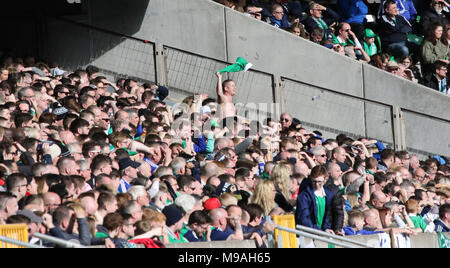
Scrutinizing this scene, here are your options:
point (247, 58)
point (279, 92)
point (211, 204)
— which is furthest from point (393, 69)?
point (211, 204)

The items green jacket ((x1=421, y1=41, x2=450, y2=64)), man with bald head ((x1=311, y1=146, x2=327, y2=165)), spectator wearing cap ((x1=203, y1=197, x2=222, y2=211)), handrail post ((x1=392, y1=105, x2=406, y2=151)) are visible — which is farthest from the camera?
green jacket ((x1=421, y1=41, x2=450, y2=64))

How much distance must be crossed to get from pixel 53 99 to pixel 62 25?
4.20 m

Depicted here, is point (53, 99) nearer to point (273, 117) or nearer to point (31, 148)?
point (31, 148)

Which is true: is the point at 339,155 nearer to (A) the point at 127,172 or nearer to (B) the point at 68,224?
(A) the point at 127,172

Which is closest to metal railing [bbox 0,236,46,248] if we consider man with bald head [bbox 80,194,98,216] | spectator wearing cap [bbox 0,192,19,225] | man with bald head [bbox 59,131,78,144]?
spectator wearing cap [bbox 0,192,19,225]

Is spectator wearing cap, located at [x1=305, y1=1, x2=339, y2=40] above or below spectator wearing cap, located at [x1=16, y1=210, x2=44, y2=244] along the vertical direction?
above

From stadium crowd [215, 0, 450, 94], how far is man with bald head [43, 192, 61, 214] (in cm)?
946

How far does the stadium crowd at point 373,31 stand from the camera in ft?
65.7

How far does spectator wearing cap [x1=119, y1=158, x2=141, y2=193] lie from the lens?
11969mm

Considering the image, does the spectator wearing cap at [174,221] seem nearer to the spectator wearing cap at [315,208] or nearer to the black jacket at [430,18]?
the spectator wearing cap at [315,208]

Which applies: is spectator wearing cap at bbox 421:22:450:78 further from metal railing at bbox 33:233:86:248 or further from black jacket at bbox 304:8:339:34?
metal railing at bbox 33:233:86:248

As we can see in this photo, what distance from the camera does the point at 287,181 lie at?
12.9 m

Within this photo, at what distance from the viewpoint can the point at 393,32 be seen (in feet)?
70.0

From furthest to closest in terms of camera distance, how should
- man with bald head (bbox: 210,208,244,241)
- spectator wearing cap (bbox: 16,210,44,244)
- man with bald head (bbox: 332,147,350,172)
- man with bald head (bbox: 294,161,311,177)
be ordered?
1. man with bald head (bbox: 332,147,350,172)
2. man with bald head (bbox: 294,161,311,177)
3. man with bald head (bbox: 210,208,244,241)
4. spectator wearing cap (bbox: 16,210,44,244)
